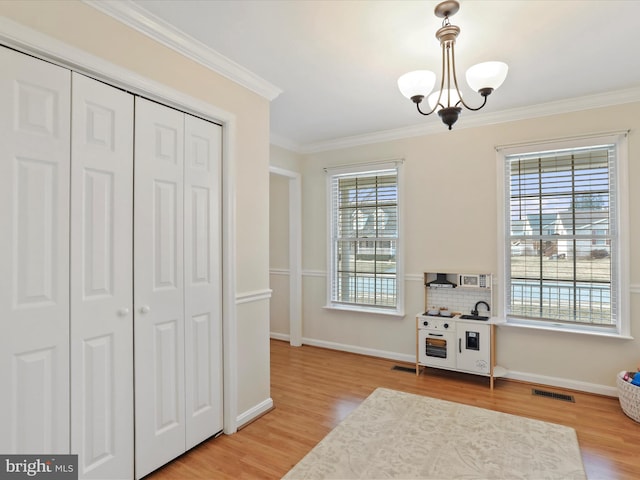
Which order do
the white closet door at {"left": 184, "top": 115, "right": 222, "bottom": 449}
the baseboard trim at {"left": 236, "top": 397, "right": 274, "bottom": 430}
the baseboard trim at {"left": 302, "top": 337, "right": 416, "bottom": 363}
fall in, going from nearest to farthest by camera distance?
the white closet door at {"left": 184, "top": 115, "right": 222, "bottom": 449}, the baseboard trim at {"left": 236, "top": 397, "right": 274, "bottom": 430}, the baseboard trim at {"left": 302, "top": 337, "right": 416, "bottom": 363}

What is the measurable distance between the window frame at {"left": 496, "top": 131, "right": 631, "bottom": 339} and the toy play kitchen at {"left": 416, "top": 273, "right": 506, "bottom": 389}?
8.7 inches

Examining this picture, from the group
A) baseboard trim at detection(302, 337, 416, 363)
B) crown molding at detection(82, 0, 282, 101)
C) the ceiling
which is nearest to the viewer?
crown molding at detection(82, 0, 282, 101)

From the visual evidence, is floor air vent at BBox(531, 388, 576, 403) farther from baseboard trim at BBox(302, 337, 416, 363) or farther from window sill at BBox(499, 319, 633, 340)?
baseboard trim at BBox(302, 337, 416, 363)

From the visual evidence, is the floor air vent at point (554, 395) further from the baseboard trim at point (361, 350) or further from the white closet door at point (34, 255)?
the white closet door at point (34, 255)

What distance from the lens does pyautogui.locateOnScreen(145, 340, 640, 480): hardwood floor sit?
2.28 m

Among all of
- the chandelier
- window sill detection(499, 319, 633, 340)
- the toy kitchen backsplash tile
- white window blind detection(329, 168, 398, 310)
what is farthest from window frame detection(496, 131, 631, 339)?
the chandelier

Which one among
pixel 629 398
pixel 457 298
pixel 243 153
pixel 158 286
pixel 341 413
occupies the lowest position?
pixel 341 413

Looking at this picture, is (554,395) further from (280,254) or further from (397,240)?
(280,254)

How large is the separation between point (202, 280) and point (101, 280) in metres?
0.68

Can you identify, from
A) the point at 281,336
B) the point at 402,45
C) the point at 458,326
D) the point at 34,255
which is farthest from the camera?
the point at 281,336

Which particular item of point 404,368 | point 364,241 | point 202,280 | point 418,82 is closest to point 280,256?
point 364,241

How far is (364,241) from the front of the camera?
4613 mm

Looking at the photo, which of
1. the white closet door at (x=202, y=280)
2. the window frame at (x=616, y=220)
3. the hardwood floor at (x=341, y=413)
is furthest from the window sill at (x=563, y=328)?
the white closet door at (x=202, y=280)

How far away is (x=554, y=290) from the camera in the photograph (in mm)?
3566
